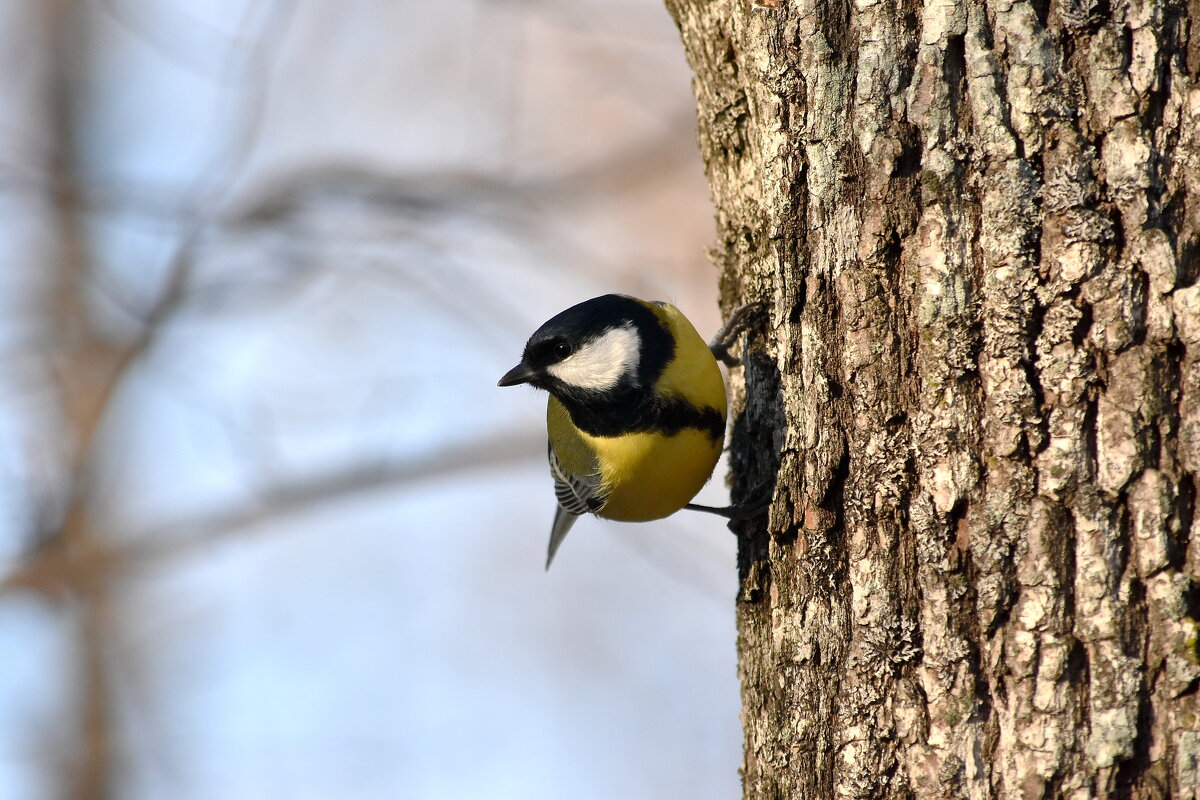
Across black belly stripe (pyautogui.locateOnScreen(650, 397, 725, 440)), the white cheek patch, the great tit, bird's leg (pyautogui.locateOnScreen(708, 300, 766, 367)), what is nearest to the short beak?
the great tit

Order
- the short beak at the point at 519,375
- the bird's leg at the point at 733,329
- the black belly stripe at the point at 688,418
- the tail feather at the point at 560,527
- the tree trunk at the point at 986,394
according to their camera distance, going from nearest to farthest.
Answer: the tree trunk at the point at 986,394 < the bird's leg at the point at 733,329 < the black belly stripe at the point at 688,418 < the short beak at the point at 519,375 < the tail feather at the point at 560,527

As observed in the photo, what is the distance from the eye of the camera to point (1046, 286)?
1.89m

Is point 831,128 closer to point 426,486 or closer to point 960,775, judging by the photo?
point 960,775

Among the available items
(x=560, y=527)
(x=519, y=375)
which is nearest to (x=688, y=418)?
(x=519, y=375)

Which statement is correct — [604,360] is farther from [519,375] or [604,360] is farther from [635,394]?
[519,375]

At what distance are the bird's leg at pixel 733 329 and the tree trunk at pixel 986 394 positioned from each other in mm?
555

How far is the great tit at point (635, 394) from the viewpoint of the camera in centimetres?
320

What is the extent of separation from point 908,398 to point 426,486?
4461 millimetres

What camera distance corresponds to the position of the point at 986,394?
1950 mm

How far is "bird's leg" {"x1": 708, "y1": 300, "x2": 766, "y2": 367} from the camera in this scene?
9.65 ft

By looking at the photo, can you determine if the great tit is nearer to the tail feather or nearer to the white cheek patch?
the white cheek patch

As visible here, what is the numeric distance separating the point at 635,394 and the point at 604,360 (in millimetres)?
165

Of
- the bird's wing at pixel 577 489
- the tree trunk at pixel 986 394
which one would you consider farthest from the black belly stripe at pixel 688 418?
the tree trunk at pixel 986 394

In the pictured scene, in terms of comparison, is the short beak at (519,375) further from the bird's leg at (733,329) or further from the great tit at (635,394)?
the bird's leg at (733,329)
